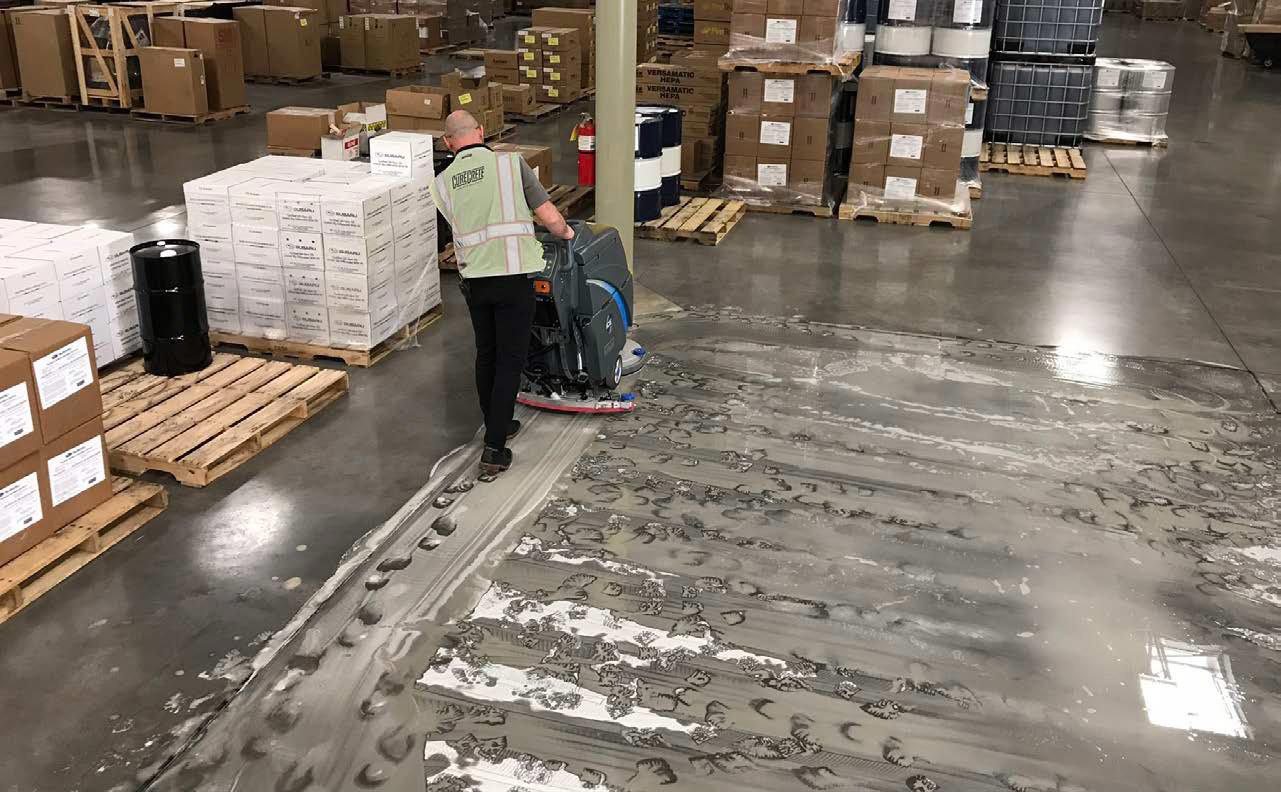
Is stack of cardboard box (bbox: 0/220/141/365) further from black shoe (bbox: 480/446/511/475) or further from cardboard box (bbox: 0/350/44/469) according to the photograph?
black shoe (bbox: 480/446/511/475)

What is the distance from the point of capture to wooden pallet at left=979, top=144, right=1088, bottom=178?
11.6m

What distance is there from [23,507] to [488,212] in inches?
87.6

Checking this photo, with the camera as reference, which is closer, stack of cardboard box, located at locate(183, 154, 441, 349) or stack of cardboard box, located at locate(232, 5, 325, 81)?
stack of cardboard box, located at locate(183, 154, 441, 349)

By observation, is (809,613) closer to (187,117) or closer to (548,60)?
(187,117)

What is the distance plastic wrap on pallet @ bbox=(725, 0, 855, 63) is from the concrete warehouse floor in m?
1.45

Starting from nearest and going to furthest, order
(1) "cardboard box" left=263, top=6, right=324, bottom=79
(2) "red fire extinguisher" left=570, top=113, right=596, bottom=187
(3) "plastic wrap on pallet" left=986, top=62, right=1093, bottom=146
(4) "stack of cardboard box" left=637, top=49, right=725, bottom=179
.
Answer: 1. (2) "red fire extinguisher" left=570, top=113, right=596, bottom=187
2. (4) "stack of cardboard box" left=637, top=49, right=725, bottom=179
3. (3) "plastic wrap on pallet" left=986, top=62, right=1093, bottom=146
4. (1) "cardboard box" left=263, top=6, right=324, bottom=79

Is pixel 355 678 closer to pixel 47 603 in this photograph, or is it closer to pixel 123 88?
pixel 47 603

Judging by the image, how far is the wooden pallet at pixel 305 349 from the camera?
6238 millimetres

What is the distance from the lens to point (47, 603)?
162 inches

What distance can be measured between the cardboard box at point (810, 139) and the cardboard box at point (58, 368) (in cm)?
664

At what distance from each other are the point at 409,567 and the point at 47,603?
4.50 feet

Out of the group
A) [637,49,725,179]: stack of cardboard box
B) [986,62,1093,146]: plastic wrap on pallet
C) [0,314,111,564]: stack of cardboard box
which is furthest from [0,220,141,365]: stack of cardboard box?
[986,62,1093,146]: plastic wrap on pallet

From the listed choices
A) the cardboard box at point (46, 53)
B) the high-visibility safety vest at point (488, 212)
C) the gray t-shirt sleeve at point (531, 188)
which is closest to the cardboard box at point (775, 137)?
the gray t-shirt sleeve at point (531, 188)

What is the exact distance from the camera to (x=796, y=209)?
385 inches
